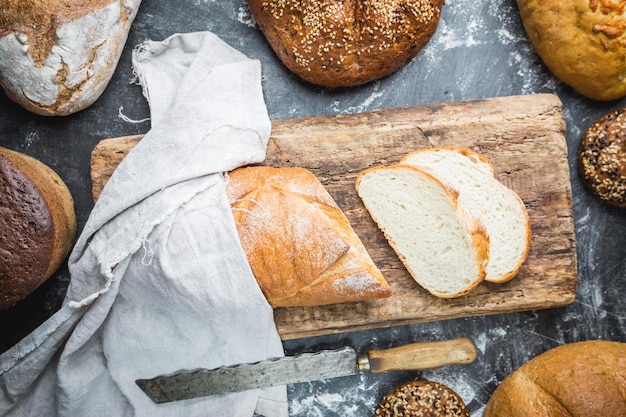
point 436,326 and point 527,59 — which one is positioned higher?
point 527,59

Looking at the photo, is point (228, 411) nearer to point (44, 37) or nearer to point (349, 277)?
point (349, 277)

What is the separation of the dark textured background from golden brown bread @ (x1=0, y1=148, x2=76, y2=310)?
1.15 ft

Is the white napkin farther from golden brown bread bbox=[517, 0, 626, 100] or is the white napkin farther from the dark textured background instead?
golden brown bread bbox=[517, 0, 626, 100]

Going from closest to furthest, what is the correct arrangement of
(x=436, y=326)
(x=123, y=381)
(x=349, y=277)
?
(x=349, y=277) → (x=123, y=381) → (x=436, y=326)

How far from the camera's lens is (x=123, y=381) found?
2568 millimetres

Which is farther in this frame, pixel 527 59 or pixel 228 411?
pixel 527 59

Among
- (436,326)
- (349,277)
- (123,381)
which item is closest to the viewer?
(349,277)

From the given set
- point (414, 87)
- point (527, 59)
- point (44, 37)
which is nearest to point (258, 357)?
point (414, 87)

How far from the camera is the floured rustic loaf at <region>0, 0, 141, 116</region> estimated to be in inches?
97.1

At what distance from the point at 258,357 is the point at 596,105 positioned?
6.84 ft

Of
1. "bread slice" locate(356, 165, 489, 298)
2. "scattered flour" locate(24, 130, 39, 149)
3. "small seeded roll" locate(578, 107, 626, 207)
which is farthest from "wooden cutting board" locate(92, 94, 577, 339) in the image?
"scattered flour" locate(24, 130, 39, 149)

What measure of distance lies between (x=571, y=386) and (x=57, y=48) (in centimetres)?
262

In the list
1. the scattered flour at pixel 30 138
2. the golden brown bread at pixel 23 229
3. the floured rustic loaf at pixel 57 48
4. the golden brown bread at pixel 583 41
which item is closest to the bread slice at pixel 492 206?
the golden brown bread at pixel 583 41

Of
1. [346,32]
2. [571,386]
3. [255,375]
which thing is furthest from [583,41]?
[255,375]
